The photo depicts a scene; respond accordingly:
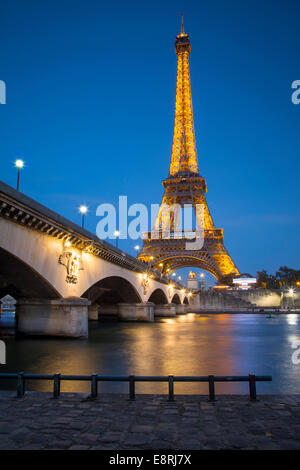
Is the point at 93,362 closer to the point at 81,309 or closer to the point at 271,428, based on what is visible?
the point at 81,309

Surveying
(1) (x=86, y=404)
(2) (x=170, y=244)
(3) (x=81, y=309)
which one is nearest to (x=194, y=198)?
(2) (x=170, y=244)

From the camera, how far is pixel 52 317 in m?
24.4

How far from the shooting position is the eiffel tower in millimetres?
88125

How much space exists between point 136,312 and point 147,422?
41.6 m

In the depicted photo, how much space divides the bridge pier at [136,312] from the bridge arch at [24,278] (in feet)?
79.8

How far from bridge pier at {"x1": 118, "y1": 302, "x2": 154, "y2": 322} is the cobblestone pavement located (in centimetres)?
3908

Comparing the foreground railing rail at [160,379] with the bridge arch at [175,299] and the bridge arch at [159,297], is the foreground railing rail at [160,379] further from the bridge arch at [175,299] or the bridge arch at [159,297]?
the bridge arch at [175,299]

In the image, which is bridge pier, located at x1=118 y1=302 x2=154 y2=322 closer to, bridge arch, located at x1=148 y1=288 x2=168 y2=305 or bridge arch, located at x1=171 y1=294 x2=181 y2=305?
bridge arch, located at x1=148 y1=288 x2=168 y2=305

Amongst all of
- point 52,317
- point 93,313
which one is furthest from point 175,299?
point 52,317

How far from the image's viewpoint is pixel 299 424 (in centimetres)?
651

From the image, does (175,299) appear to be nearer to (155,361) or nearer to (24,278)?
(24,278)

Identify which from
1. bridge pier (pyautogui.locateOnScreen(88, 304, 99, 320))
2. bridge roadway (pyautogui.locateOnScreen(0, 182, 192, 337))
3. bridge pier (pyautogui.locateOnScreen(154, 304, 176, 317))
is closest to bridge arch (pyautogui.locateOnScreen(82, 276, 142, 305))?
Answer: bridge pier (pyautogui.locateOnScreen(88, 304, 99, 320))

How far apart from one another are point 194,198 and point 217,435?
307 feet

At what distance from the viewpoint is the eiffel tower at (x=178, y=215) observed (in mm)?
88125
